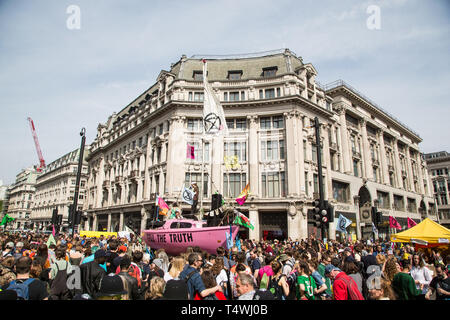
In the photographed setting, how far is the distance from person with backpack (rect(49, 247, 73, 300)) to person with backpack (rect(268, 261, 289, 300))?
14.5ft

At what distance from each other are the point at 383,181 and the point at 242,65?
3231 centimetres

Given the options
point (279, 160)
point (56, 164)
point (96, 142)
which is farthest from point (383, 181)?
point (56, 164)

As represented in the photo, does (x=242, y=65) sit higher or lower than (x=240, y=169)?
higher

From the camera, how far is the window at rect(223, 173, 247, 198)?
32.2m

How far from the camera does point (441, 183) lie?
7350 cm

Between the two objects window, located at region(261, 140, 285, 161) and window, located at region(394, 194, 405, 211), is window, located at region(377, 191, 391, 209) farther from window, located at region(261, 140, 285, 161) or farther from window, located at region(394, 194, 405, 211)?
window, located at region(261, 140, 285, 161)

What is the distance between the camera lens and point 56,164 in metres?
103

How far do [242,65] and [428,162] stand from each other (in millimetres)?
69281

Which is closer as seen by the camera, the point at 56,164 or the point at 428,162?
the point at 428,162

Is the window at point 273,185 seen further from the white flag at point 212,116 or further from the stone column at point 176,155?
the white flag at point 212,116
